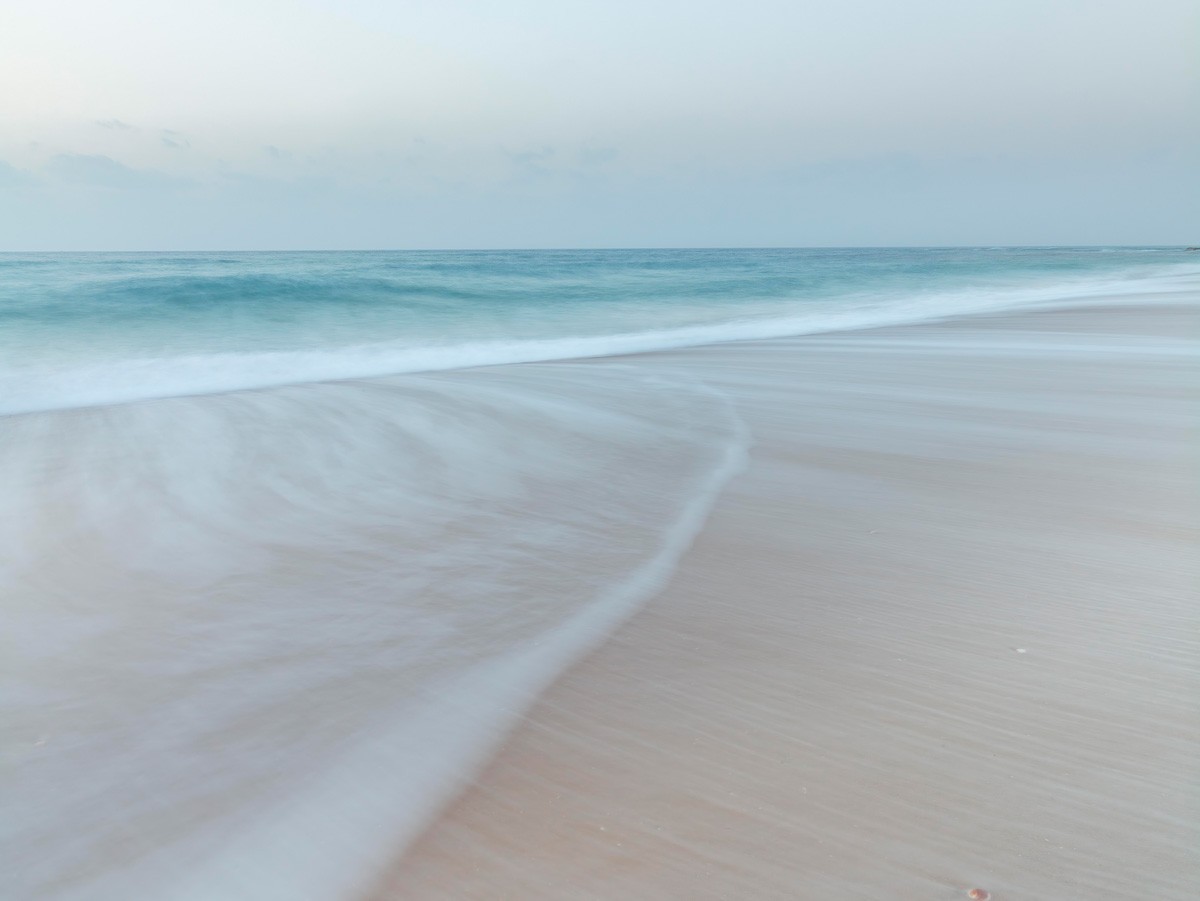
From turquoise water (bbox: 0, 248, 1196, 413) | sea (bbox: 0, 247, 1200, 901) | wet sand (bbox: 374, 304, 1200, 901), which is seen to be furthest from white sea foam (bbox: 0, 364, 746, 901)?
turquoise water (bbox: 0, 248, 1196, 413)

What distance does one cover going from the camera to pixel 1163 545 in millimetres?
2840

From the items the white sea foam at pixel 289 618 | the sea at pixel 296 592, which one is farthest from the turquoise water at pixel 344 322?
the white sea foam at pixel 289 618

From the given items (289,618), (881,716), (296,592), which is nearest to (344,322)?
(296,592)

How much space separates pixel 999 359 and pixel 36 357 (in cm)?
1051

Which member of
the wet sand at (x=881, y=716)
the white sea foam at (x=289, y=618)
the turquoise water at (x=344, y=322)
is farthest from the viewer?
the turquoise water at (x=344, y=322)

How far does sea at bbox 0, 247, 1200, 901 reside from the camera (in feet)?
5.04

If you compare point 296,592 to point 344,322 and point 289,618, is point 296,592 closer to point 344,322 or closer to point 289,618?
point 289,618

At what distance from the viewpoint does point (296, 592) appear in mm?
2545

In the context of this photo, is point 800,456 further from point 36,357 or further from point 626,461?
point 36,357

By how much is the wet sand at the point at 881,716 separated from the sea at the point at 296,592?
7.1 inches

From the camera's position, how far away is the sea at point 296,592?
1535 mm

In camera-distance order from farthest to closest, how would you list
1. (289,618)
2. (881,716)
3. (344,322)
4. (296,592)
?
(344,322) → (296,592) → (289,618) → (881,716)

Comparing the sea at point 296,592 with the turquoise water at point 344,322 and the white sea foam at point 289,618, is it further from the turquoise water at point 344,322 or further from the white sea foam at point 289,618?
the turquoise water at point 344,322

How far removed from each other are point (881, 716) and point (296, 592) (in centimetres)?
174
